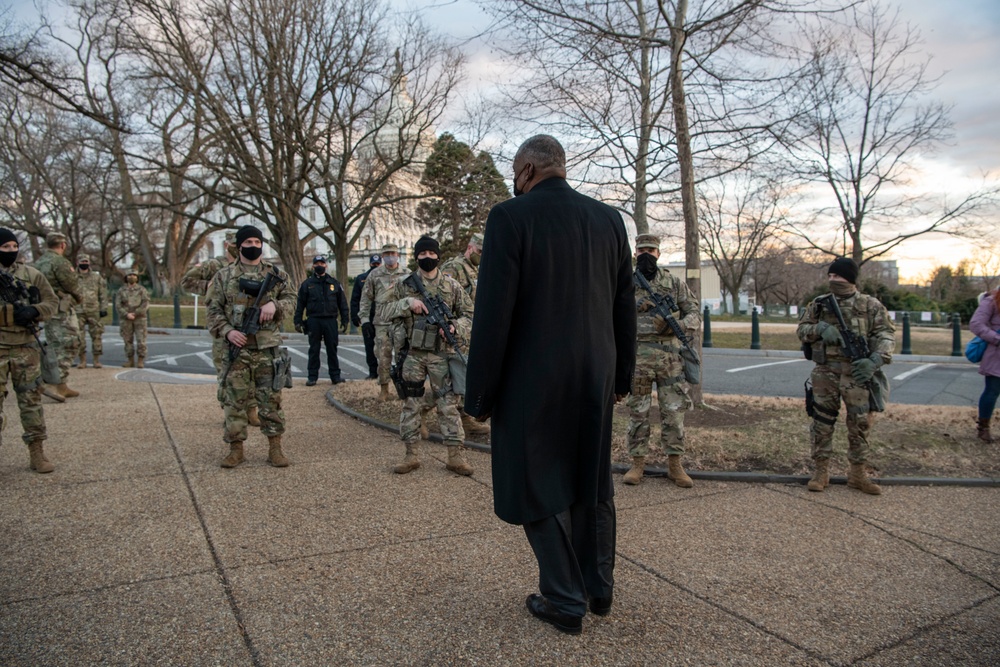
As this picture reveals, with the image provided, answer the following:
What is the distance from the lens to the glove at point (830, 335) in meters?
5.29

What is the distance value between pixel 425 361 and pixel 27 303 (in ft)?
10.6

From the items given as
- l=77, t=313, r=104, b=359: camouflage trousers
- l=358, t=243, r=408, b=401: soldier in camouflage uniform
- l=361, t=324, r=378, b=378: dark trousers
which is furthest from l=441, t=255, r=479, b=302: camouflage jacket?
l=77, t=313, r=104, b=359: camouflage trousers

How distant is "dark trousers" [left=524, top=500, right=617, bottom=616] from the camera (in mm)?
2957

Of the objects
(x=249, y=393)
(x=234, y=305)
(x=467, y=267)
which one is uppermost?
(x=467, y=267)

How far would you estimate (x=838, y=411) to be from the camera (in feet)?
17.4

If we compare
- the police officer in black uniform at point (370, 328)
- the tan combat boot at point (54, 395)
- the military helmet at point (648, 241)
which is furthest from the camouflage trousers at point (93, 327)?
the military helmet at point (648, 241)

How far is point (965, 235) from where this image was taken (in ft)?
49.5

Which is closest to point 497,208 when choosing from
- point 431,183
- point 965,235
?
point 965,235

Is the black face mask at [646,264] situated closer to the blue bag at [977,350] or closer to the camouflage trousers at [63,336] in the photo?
the blue bag at [977,350]

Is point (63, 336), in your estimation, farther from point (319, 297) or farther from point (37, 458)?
point (37, 458)

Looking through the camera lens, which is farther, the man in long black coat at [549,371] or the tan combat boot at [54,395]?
the tan combat boot at [54,395]

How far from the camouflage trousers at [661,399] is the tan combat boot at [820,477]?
99 centimetres

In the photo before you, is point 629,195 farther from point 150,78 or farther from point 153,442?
point 150,78

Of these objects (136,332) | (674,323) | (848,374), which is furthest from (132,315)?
(848,374)
